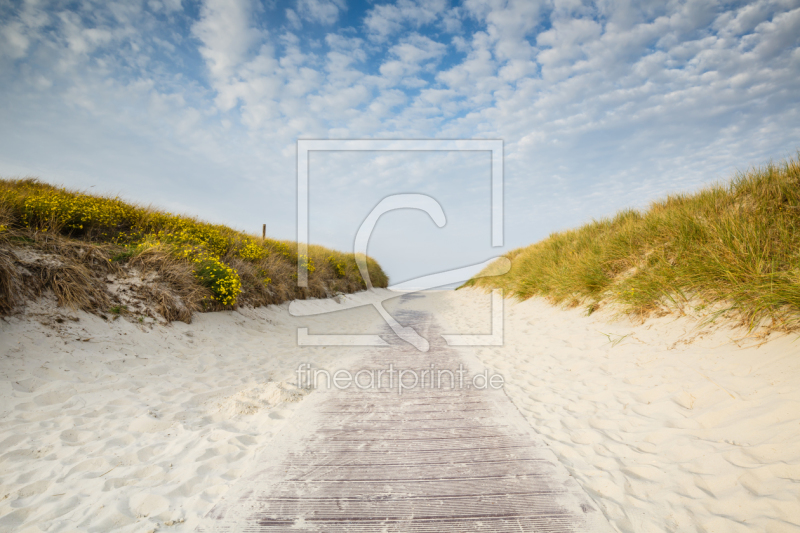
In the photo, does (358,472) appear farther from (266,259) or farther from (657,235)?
(266,259)

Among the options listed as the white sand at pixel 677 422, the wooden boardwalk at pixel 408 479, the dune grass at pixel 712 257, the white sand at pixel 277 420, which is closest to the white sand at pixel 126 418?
the white sand at pixel 277 420

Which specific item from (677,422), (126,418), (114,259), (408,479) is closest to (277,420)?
(126,418)

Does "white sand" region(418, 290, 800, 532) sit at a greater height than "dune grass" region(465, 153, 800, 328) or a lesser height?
lesser

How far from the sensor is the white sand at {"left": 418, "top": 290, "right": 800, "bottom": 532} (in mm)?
2129

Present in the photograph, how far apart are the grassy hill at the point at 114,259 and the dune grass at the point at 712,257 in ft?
28.4

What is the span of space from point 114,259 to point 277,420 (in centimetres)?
570

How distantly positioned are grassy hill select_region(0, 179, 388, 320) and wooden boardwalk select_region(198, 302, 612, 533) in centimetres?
472

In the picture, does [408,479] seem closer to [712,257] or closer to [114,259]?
[712,257]

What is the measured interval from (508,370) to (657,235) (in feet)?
14.7

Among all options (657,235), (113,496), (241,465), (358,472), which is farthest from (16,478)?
(657,235)

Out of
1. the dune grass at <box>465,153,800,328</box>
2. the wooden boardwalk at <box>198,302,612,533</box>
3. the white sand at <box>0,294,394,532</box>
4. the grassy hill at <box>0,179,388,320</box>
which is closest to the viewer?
the wooden boardwalk at <box>198,302,612,533</box>

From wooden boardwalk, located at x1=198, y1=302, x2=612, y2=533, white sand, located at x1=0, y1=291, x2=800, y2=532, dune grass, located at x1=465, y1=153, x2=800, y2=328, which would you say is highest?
dune grass, located at x1=465, y1=153, x2=800, y2=328

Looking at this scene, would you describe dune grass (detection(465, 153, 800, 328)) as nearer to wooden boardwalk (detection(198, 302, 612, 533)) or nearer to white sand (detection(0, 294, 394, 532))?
wooden boardwalk (detection(198, 302, 612, 533))

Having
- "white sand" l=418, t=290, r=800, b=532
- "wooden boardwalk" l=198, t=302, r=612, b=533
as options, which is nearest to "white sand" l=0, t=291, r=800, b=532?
"white sand" l=418, t=290, r=800, b=532
